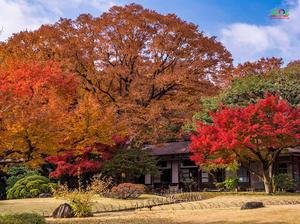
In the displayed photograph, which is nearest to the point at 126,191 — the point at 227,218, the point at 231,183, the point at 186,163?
the point at 231,183

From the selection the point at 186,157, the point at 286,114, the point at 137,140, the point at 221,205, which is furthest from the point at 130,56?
the point at 221,205

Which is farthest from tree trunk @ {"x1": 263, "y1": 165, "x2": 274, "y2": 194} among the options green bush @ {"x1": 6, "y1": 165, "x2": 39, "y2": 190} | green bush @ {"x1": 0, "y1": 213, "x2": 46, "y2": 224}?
green bush @ {"x1": 6, "y1": 165, "x2": 39, "y2": 190}

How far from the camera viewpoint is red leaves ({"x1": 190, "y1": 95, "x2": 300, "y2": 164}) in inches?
1072

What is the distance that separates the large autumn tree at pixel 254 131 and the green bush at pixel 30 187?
1229 centimetres

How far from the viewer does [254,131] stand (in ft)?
89.4

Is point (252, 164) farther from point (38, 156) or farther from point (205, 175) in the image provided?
point (38, 156)

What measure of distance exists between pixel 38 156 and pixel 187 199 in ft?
51.3

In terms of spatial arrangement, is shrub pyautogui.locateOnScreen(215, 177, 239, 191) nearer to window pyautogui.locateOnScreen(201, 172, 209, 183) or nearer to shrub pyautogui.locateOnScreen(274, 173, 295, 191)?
shrub pyautogui.locateOnScreen(274, 173, 295, 191)

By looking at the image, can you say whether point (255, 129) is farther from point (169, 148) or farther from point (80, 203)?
point (169, 148)

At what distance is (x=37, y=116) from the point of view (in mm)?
15695

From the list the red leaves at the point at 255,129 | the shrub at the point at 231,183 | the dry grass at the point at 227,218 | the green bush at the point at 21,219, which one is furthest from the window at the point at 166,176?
the green bush at the point at 21,219

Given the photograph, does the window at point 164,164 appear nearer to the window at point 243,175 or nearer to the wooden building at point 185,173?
the wooden building at point 185,173

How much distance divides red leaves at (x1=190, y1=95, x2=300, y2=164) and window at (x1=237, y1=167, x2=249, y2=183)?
29.5 feet

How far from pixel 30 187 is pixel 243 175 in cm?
1711
